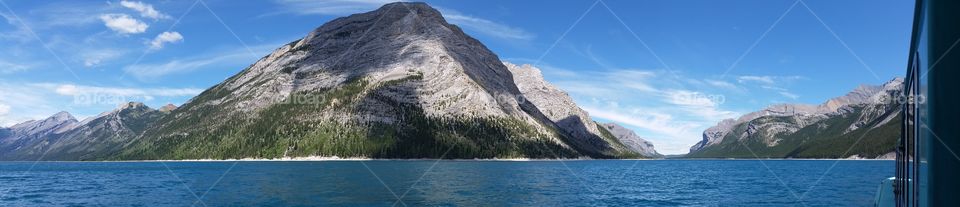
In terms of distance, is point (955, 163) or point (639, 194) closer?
point (955, 163)

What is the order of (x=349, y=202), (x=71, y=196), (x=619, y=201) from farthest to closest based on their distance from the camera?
1. (x=71, y=196)
2. (x=619, y=201)
3. (x=349, y=202)

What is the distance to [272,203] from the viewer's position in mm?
73062

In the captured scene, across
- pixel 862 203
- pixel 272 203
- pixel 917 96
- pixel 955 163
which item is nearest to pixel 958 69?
pixel 955 163

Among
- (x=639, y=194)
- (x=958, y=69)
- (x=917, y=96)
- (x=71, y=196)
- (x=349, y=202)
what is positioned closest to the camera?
(x=958, y=69)

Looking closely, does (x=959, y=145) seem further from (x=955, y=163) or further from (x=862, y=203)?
(x=862, y=203)

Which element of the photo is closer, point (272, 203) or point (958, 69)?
point (958, 69)

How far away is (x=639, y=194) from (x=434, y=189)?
29709 mm

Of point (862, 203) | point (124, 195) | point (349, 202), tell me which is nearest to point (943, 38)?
point (349, 202)

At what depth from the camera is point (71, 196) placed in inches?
3359

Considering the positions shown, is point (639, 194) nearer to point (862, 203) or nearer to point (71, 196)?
point (862, 203)

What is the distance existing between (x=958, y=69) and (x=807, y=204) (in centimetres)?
7552

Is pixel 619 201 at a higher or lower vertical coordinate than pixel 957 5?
lower

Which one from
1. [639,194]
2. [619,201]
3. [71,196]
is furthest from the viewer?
[639,194]

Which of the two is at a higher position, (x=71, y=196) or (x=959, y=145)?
(x=959, y=145)
